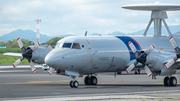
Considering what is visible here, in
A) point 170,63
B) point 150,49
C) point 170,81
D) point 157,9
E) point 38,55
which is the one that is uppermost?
point 157,9

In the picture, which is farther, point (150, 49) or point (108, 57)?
point (108, 57)

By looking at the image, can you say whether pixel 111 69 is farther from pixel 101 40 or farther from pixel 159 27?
pixel 159 27

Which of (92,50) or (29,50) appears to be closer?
(92,50)

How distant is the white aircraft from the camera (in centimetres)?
2564

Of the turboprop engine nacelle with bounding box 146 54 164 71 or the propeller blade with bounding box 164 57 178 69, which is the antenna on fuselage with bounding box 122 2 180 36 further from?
the propeller blade with bounding box 164 57 178 69

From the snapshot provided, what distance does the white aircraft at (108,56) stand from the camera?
2564 cm

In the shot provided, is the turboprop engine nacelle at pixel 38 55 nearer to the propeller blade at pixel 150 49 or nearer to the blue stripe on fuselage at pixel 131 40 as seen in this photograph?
the blue stripe on fuselage at pixel 131 40

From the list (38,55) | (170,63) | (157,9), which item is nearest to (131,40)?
(170,63)

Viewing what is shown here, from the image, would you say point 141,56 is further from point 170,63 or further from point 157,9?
point 157,9

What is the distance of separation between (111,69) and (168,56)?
15.8 feet

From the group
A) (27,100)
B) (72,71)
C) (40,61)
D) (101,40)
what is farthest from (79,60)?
(27,100)

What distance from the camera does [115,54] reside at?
28.1 m

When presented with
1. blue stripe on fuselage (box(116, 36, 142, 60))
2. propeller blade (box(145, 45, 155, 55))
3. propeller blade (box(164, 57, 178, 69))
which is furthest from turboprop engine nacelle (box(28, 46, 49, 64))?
propeller blade (box(164, 57, 178, 69))

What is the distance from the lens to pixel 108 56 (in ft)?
91.0
